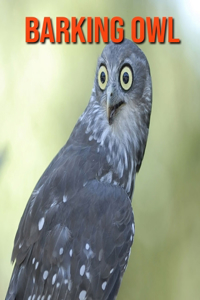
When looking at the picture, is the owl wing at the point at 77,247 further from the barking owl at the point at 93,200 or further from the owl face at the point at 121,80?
the owl face at the point at 121,80

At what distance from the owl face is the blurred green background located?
67 millimetres

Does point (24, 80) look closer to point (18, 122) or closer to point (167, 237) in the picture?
point (18, 122)

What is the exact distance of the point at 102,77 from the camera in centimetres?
113

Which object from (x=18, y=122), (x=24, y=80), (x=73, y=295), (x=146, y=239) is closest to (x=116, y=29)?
(x=24, y=80)

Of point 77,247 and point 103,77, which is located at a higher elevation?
point 103,77

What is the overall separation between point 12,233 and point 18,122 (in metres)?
0.42

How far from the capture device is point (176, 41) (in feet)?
4.02

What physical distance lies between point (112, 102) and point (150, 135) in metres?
0.26

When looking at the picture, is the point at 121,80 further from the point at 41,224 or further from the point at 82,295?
→ the point at 82,295

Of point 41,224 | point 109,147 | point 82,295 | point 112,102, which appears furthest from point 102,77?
point 82,295

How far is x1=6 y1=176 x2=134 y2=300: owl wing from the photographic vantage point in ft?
3.00

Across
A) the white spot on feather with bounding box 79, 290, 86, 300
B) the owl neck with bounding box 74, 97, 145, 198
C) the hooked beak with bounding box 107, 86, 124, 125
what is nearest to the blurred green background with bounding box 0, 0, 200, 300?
the owl neck with bounding box 74, 97, 145, 198

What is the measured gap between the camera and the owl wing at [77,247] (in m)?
0.91

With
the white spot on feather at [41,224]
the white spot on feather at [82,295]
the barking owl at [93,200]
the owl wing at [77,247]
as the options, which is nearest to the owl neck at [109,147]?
the barking owl at [93,200]
